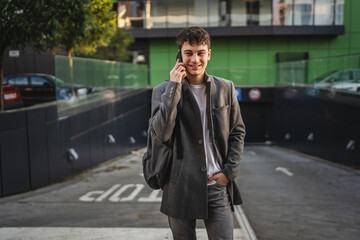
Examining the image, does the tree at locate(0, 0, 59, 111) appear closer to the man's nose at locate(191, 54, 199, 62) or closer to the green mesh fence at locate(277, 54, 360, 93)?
the man's nose at locate(191, 54, 199, 62)

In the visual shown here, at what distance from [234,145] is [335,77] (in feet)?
36.8

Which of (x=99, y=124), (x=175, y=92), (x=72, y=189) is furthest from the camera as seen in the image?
(x=99, y=124)

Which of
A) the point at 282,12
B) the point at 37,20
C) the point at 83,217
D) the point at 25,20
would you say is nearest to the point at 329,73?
the point at 37,20

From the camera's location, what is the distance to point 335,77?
42.6ft

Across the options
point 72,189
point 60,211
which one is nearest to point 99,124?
point 72,189

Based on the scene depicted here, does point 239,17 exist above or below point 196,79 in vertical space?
above

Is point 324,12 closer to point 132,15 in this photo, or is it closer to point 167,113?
point 132,15

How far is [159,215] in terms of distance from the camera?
5.58 m

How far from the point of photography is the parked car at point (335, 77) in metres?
11.2

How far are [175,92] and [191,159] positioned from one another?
0.45 metres

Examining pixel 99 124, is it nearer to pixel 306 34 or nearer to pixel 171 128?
pixel 171 128

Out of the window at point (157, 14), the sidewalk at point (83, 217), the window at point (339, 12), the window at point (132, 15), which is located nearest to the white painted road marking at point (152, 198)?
the sidewalk at point (83, 217)

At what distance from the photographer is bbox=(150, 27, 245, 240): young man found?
269 cm

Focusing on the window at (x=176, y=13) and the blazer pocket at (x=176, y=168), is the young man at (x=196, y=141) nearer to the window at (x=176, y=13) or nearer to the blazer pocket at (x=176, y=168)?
the blazer pocket at (x=176, y=168)
